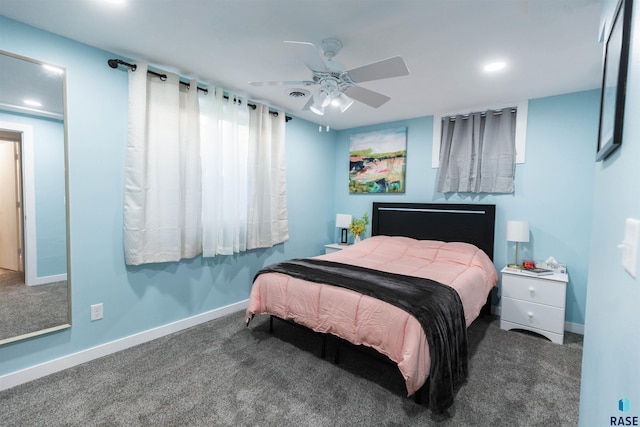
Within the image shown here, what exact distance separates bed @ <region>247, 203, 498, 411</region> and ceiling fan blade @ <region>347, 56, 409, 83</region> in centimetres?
148

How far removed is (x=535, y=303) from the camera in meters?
2.81

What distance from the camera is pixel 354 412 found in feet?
5.89

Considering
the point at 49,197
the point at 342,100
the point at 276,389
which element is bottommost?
the point at 276,389

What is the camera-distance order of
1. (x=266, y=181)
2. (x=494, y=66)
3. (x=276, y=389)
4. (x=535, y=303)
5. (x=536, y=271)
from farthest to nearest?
(x=266, y=181) < (x=536, y=271) < (x=535, y=303) < (x=494, y=66) < (x=276, y=389)

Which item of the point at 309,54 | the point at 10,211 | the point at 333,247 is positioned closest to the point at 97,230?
the point at 10,211

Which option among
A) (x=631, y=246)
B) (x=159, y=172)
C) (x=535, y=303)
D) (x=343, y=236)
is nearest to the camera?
(x=631, y=246)

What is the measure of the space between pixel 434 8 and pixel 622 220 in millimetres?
1611

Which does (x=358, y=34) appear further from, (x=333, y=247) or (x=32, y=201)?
(x=333, y=247)

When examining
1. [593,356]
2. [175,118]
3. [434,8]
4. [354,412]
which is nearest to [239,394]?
[354,412]

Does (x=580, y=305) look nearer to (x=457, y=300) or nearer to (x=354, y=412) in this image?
(x=457, y=300)

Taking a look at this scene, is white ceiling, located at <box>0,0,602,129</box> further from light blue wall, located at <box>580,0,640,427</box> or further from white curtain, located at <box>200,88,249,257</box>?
light blue wall, located at <box>580,0,640,427</box>

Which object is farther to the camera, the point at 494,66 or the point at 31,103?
the point at 494,66

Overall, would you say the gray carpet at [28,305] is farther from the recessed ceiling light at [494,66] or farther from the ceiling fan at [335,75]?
the recessed ceiling light at [494,66]

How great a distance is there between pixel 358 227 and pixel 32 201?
11.3ft
